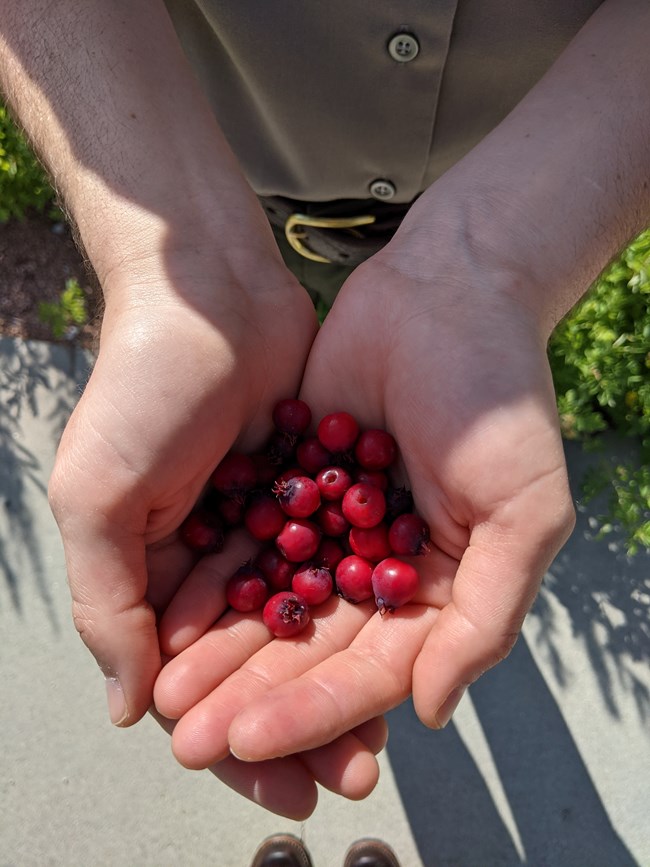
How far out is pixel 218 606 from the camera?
1992mm

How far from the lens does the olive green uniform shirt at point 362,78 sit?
1951 mm

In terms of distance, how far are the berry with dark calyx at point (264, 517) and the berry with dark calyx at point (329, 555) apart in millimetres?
131

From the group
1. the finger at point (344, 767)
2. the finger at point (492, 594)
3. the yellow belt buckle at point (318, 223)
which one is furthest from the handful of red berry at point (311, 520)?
the yellow belt buckle at point (318, 223)

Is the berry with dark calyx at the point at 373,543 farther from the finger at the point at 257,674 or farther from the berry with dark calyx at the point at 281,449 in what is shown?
the berry with dark calyx at the point at 281,449

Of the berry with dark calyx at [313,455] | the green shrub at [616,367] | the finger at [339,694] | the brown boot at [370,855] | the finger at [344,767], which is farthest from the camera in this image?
the green shrub at [616,367]

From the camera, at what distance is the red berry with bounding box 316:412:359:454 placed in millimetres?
2074

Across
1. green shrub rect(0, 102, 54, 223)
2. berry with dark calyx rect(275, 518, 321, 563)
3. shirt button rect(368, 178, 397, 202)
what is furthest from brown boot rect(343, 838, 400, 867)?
green shrub rect(0, 102, 54, 223)

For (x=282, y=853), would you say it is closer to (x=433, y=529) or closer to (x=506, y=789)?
(x=506, y=789)

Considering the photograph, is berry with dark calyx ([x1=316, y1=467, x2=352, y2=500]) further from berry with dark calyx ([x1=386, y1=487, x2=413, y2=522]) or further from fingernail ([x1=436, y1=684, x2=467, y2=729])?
fingernail ([x1=436, y1=684, x2=467, y2=729])

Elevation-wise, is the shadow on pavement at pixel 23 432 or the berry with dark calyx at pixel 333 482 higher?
the berry with dark calyx at pixel 333 482

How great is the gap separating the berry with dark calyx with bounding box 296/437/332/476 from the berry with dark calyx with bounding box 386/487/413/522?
20 cm

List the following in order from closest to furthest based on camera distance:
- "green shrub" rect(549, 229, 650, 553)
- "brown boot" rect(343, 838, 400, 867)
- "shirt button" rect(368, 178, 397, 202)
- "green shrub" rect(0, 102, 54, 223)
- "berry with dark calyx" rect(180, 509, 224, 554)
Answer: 1. "berry with dark calyx" rect(180, 509, 224, 554)
2. "shirt button" rect(368, 178, 397, 202)
3. "brown boot" rect(343, 838, 400, 867)
4. "green shrub" rect(549, 229, 650, 553)
5. "green shrub" rect(0, 102, 54, 223)

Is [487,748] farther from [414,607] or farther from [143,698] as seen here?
[143,698]

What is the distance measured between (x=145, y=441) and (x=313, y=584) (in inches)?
22.0
